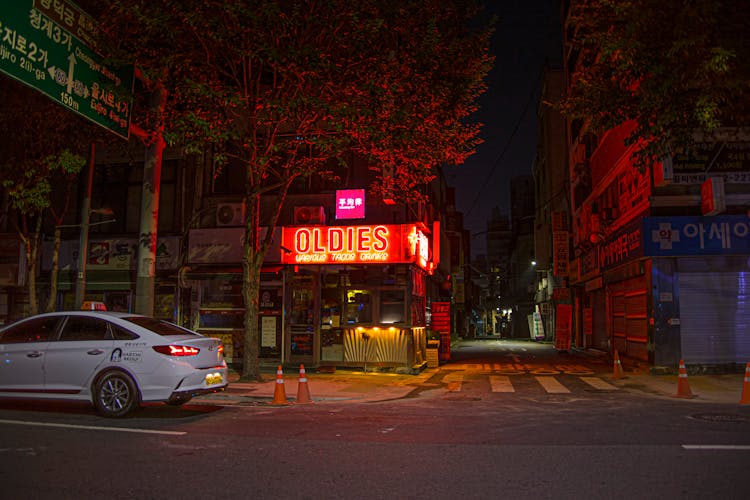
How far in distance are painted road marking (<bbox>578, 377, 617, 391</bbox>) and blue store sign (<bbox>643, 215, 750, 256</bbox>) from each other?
406 centimetres

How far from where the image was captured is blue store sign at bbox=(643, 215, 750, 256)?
16.1 meters

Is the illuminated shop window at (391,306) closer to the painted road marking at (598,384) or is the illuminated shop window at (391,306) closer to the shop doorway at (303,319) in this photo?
the shop doorway at (303,319)

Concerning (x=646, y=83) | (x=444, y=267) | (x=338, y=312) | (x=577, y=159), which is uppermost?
(x=577, y=159)

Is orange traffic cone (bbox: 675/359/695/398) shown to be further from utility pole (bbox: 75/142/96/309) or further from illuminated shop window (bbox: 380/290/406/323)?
utility pole (bbox: 75/142/96/309)

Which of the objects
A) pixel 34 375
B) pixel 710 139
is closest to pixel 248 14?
pixel 34 375

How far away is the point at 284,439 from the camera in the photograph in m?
7.40

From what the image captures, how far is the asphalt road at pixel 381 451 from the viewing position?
5203mm

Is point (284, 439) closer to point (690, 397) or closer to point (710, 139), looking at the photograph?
point (690, 397)

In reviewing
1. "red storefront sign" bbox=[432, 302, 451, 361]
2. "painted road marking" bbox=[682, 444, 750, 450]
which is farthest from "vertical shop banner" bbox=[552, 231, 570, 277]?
"painted road marking" bbox=[682, 444, 750, 450]

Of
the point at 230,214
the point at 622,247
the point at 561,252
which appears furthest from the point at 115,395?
the point at 561,252

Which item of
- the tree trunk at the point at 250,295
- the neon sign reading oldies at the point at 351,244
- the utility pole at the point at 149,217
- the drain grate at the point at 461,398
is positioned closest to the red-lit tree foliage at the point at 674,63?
the drain grate at the point at 461,398

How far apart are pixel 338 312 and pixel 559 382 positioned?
6.89 metres

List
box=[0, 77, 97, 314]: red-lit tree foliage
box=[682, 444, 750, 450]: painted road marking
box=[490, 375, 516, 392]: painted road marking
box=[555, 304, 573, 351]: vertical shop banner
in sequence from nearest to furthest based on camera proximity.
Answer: box=[682, 444, 750, 450]: painted road marking → box=[490, 375, 516, 392]: painted road marking → box=[0, 77, 97, 314]: red-lit tree foliage → box=[555, 304, 573, 351]: vertical shop banner

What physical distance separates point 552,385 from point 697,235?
6.38m
